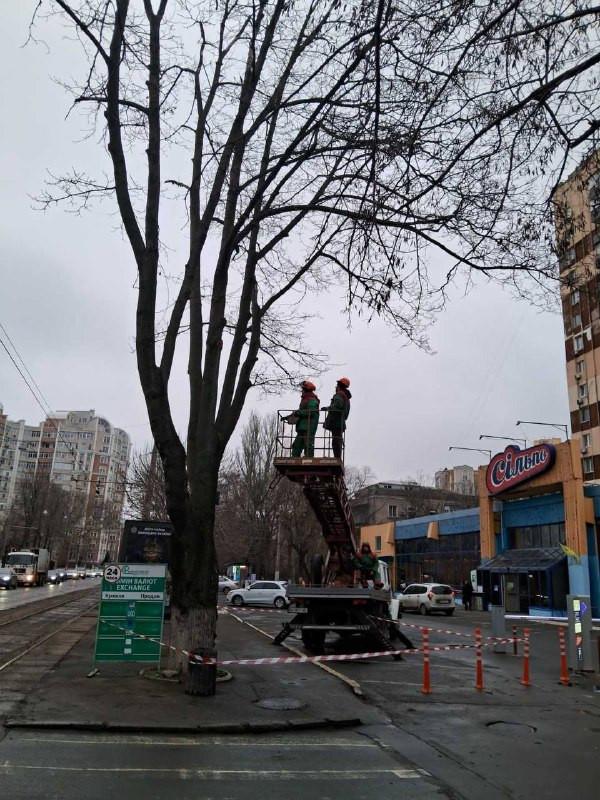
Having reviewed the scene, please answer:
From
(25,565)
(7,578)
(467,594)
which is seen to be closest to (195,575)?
(467,594)

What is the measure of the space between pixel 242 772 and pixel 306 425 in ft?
29.4

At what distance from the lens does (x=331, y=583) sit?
16.3 metres

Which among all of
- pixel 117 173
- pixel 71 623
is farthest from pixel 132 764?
pixel 71 623

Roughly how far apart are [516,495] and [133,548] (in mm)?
22707

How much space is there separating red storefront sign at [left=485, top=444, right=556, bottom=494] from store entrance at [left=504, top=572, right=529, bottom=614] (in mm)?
4531

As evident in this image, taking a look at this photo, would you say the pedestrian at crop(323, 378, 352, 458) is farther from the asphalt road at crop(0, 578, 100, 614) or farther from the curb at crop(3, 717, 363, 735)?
the asphalt road at crop(0, 578, 100, 614)

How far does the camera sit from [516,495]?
35.6 m

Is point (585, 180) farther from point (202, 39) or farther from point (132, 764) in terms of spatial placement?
point (202, 39)

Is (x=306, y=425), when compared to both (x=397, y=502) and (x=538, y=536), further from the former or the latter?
(x=397, y=502)

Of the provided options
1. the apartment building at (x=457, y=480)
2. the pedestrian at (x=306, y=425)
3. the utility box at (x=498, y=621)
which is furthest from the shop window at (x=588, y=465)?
Answer: the apartment building at (x=457, y=480)

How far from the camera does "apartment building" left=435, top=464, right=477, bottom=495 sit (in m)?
115

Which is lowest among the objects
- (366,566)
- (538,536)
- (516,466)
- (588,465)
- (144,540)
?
(366,566)

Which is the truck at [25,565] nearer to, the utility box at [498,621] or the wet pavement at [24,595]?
the wet pavement at [24,595]

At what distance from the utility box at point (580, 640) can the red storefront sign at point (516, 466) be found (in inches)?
752
